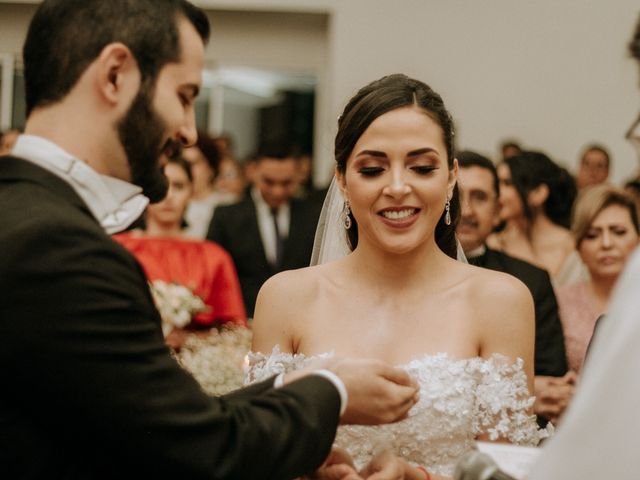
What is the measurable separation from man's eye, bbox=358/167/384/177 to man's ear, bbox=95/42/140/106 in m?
1.09

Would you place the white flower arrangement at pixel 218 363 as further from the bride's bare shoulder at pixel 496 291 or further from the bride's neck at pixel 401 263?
the bride's bare shoulder at pixel 496 291

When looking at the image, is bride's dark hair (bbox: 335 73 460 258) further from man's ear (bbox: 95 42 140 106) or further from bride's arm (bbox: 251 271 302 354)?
man's ear (bbox: 95 42 140 106)

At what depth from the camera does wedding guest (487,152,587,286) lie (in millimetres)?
5219

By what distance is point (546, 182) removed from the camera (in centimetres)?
539

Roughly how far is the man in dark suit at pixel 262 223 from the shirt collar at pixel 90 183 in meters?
3.99

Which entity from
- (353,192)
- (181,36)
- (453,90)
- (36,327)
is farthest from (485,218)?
(453,90)

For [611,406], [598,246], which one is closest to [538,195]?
[598,246]

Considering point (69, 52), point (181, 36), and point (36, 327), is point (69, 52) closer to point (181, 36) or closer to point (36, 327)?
point (181, 36)

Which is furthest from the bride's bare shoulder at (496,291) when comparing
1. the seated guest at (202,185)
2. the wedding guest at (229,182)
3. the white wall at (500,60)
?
the white wall at (500,60)

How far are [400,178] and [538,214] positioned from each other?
2935mm

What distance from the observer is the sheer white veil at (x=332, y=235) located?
10.2 ft

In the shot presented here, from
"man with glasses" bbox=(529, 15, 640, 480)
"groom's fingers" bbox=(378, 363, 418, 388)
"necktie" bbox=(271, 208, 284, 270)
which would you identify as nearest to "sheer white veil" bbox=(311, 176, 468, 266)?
"groom's fingers" bbox=(378, 363, 418, 388)

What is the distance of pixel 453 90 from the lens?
9922 mm

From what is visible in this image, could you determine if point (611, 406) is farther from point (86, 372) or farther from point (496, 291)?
point (496, 291)
